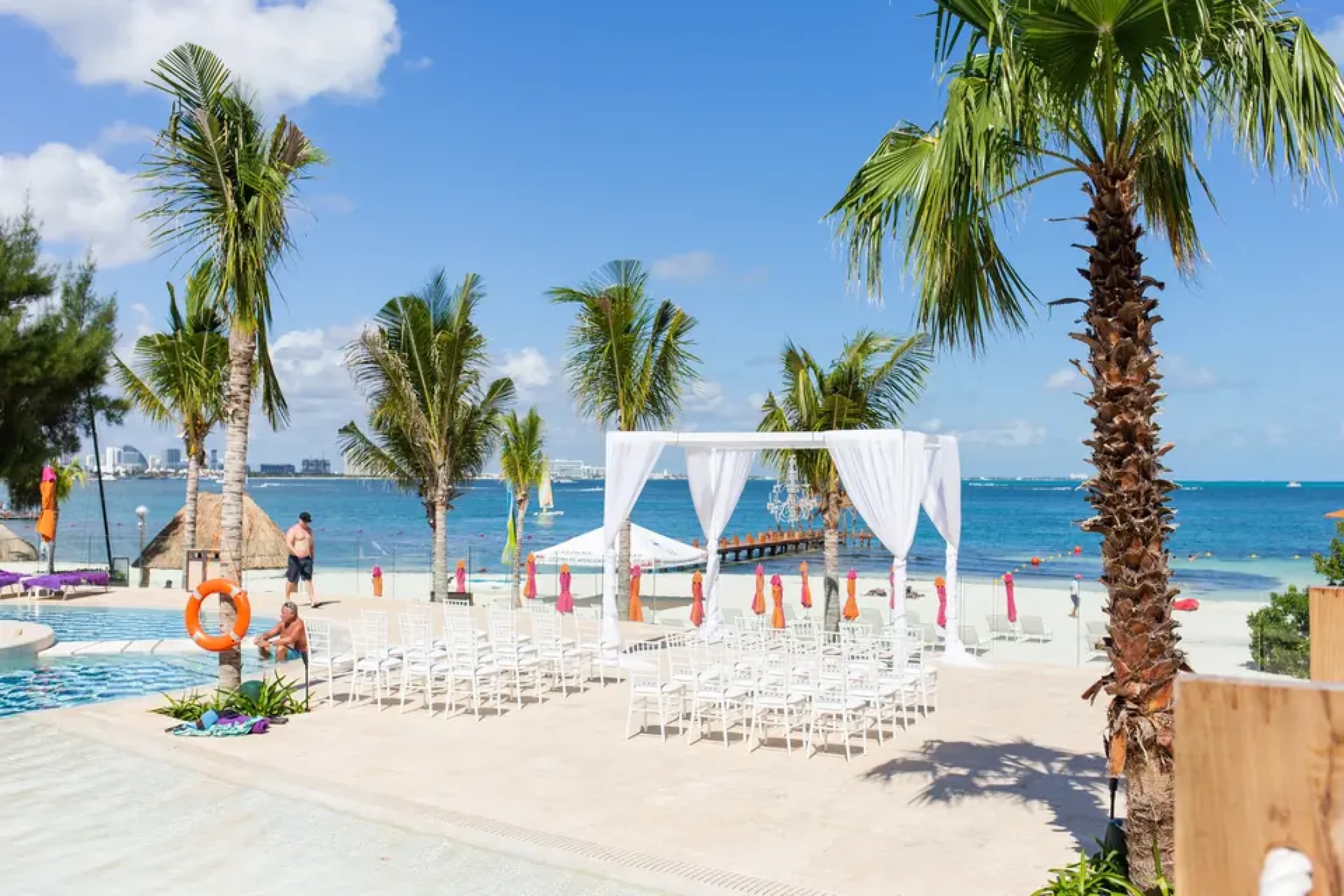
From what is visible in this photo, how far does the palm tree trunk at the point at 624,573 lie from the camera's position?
1750 cm

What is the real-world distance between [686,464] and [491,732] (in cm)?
Result: 602

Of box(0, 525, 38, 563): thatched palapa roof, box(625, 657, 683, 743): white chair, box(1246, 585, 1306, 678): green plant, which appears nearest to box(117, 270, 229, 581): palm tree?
box(0, 525, 38, 563): thatched palapa roof

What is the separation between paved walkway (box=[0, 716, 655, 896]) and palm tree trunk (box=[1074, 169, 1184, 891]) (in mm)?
2738

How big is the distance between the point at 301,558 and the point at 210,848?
1345cm

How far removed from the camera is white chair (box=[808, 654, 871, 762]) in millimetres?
9211

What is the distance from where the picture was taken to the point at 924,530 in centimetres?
8369

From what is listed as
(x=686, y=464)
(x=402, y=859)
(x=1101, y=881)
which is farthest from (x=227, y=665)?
(x=1101, y=881)

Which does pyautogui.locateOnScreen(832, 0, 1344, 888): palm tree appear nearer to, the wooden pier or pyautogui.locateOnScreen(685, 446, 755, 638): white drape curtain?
pyautogui.locateOnScreen(685, 446, 755, 638): white drape curtain

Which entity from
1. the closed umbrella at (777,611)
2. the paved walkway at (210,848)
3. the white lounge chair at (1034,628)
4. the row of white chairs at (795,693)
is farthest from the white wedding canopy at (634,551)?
the paved walkway at (210,848)

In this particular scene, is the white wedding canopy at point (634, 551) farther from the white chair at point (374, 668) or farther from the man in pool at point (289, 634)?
the man in pool at point (289, 634)

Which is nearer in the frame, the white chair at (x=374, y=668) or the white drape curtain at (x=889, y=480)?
the white chair at (x=374, y=668)

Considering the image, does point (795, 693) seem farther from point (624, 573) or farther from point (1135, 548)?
point (624, 573)

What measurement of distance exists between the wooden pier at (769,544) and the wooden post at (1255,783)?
4739cm

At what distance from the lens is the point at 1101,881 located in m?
5.52
